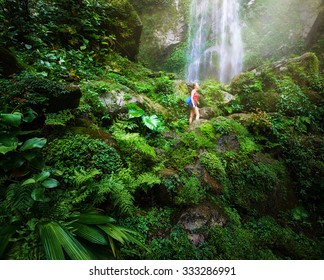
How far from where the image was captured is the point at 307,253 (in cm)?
327

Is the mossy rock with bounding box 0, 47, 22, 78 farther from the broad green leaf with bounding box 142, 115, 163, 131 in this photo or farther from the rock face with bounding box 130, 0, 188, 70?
the rock face with bounding box 130, 0, 188, 70

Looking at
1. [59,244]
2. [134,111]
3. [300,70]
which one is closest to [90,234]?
[59,244]

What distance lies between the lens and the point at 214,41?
17.3 meters

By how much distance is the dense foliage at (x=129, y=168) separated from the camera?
6.59 ft

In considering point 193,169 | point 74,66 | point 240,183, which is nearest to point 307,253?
point 240,183

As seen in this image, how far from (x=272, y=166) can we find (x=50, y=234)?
178 inches

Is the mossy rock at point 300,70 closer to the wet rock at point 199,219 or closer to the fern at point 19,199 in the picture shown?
the wet rock at point 199,219

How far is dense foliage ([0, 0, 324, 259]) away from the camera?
6.59 ft

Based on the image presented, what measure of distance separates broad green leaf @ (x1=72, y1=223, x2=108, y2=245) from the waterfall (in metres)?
15.6

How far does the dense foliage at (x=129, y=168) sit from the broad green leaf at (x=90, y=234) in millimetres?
13

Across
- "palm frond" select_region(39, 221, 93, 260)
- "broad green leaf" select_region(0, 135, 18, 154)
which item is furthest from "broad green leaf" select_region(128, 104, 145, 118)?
"palm frond" select_region(39, 221, 93, 260)

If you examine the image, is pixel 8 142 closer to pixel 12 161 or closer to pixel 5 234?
pixel 12 161

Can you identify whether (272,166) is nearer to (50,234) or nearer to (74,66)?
(50,234)

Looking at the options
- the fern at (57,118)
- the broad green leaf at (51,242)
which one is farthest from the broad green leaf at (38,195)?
the fern at (57,118)
